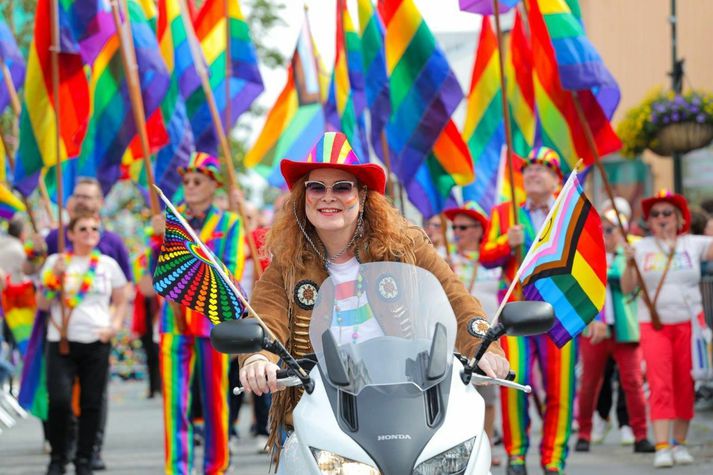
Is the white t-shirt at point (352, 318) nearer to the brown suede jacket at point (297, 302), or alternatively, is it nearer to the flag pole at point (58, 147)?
the brown suede jacket at point (297, 302)

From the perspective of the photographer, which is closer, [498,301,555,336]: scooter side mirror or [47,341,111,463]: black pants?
[498,301,555,336]: scooter side mirror

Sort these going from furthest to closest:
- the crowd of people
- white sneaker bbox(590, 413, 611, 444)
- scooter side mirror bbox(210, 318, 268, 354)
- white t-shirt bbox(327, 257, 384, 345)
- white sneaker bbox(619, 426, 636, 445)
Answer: white sneaker bbox(590, 413, 611, 444) < white sneaker bbox(619, 426, 636, 445) < the crowd of people < white t-shirt bbox(327, 257, 384, 345) < scooter side mirror bbox(210, 318, 268, 354)

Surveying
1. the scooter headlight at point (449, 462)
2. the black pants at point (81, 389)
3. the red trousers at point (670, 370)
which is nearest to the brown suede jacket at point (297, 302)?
the scooter headlight at point (449, 462)

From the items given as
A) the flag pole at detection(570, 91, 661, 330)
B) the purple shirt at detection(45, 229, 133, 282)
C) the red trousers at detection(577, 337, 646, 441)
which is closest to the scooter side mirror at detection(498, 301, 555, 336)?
the flag pole at detection(570, 91, 661, 330)

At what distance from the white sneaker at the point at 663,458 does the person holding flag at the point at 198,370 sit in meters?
3.15

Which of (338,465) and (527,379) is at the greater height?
(338,465)

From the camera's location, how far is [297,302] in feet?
15.4

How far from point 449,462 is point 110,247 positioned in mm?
7131

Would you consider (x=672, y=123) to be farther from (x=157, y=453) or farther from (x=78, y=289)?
(x=78, y=289)

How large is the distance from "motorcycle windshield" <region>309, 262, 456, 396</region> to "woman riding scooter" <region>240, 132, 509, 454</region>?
44 centimetres

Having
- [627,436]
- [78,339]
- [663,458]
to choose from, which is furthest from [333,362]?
[627,436]

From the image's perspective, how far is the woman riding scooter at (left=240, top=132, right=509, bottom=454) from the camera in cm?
462

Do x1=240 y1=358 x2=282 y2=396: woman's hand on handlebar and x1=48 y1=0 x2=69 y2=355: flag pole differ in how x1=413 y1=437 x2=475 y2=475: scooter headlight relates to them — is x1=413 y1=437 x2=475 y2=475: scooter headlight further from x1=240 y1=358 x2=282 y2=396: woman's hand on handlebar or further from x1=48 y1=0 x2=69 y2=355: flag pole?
x1=48 y1=0 x2=69 y2=355: flag pole

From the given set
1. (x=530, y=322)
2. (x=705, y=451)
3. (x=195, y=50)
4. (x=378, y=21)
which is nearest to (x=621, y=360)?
(x=705, y=451)
